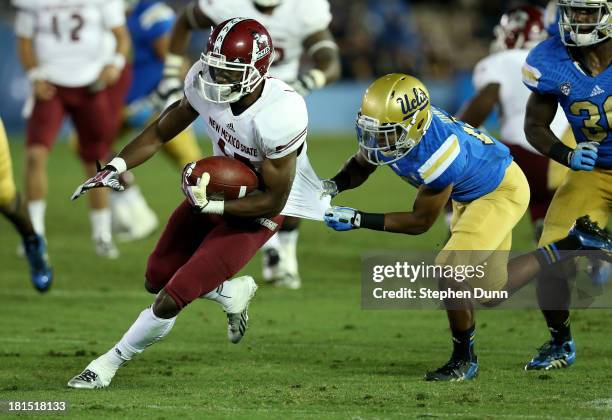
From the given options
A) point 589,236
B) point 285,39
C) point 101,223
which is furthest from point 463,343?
point 101,223

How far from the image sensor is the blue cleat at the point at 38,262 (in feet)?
24.9

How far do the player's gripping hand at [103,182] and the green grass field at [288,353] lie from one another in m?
0.90

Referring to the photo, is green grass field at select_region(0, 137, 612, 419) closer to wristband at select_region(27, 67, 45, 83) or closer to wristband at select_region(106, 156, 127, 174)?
wristband at select_region(106, 156, 127, 174)

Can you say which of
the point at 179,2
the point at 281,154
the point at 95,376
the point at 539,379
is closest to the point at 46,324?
the point at 95,376

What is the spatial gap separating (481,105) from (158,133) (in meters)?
2.75

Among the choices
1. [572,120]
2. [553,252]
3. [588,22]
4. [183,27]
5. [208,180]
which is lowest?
[183,27]

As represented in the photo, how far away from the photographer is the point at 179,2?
19359 millimetres

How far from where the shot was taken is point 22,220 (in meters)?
7.47

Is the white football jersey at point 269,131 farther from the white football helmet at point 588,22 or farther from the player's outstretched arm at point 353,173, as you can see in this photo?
the white football helmet at point 588,22

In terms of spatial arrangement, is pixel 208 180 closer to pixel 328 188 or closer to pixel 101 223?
pixel 328 188

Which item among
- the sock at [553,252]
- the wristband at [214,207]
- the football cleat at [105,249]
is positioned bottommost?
the football cleat at [105,249]

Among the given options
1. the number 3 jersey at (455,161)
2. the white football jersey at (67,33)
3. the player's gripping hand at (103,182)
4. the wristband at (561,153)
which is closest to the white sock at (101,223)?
the white football jersey at (67,33)

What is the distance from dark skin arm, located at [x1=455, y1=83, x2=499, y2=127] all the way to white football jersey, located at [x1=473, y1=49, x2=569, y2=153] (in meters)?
0.04

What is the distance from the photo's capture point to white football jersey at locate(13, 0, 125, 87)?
367 inches
